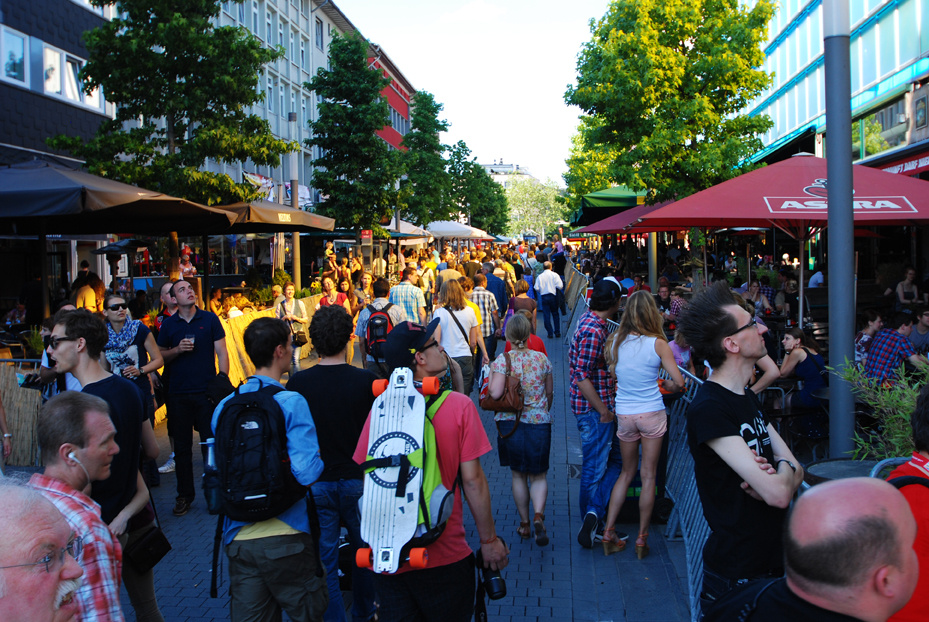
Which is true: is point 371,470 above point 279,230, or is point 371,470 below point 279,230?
below

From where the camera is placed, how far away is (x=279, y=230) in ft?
51.7

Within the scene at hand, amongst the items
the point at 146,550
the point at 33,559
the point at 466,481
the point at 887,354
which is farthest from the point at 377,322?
the point at 33,559

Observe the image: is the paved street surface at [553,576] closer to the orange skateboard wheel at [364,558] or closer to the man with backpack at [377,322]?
the man with backpack at [377,322]

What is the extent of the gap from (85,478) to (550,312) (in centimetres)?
1389

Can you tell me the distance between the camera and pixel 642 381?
496cm

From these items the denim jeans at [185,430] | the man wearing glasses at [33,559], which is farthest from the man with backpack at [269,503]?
the denim jeans at [185,430]

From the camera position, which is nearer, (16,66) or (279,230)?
(279,230)

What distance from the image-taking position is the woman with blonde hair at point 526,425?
18.1 ft

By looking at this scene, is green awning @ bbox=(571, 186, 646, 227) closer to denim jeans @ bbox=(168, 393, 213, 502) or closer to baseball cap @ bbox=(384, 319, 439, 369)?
denim jeans @ bbox=(168, 393, 213, 502)

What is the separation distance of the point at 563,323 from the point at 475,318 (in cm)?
1140

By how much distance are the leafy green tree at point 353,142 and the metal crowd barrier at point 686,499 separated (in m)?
21.8

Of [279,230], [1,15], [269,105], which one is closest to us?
[279,230]

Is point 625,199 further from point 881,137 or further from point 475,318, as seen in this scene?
point 475,318

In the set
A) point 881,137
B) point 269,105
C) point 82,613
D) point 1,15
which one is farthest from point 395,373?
point 269,105
